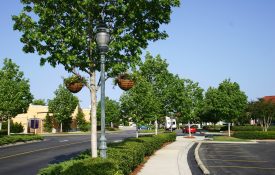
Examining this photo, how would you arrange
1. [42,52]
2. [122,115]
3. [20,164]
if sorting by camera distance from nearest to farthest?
[42,52] < [20,164] < [122,115]

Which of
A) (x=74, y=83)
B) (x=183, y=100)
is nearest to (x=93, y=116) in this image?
(x=74, y=83)

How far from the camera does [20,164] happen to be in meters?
18.5

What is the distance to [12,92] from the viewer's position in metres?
37.3

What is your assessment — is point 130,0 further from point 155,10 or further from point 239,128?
point 239,128

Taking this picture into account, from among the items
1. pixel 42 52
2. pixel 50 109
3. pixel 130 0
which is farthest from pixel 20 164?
pixel 50 109

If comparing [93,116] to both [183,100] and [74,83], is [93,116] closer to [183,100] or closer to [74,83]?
[74,83]

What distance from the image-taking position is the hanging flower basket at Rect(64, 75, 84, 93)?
12.5 metres

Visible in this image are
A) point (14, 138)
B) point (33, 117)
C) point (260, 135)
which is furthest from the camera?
point (33, 117)

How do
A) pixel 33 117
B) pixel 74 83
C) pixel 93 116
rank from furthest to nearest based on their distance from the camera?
pixel 33 117, pixel 74 83, pixel 93 116

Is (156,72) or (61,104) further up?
(156,72)

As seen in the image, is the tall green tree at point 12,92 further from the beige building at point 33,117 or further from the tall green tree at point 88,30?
the tall green tree at point 88,30

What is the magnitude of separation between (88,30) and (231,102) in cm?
3453

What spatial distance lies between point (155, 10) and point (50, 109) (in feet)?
171

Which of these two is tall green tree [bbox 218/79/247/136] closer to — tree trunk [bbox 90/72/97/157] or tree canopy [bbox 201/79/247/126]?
tree canopy [bbox 201/79/247/126]
